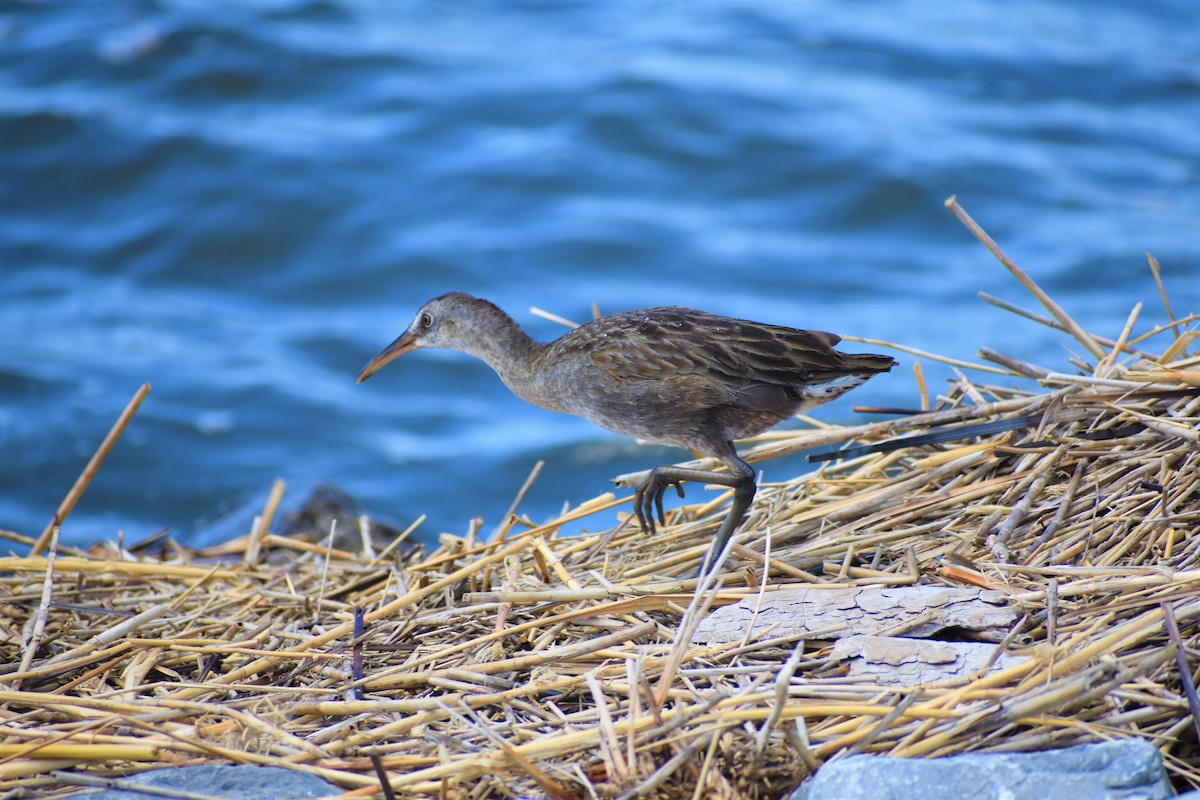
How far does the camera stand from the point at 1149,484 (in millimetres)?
3836

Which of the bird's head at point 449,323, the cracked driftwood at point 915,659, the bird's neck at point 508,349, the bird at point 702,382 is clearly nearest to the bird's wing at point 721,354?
the bird at point 702,382

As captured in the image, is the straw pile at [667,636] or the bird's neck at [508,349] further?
the bird's neck at [508,349]

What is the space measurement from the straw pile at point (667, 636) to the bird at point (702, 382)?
0.83 feet

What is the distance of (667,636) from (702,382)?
104 centimetres

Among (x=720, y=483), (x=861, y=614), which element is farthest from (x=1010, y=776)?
(x=720, y=483)

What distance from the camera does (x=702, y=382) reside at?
173 inches

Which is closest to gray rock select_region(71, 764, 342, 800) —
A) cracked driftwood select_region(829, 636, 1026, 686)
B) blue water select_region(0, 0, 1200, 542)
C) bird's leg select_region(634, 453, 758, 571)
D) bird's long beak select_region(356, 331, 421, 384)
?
cracked driftwood select_region(829, 636, 1026, 686)

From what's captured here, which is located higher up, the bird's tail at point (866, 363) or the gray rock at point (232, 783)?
the bird's tail at point (866, 363)

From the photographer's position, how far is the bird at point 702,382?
173 inches

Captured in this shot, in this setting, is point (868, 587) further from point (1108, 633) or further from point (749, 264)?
point (749, 264)

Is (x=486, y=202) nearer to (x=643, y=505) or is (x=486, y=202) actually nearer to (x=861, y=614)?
(x=643, y=505)

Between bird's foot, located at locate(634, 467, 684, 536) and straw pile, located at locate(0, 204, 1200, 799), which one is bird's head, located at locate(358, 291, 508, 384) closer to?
straw pile, located at locate(0, 204, 1200, 799)

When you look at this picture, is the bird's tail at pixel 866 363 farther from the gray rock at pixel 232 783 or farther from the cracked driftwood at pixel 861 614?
the gray rock at pixel 232 783

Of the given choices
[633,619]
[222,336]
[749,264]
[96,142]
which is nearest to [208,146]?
[96,142]
